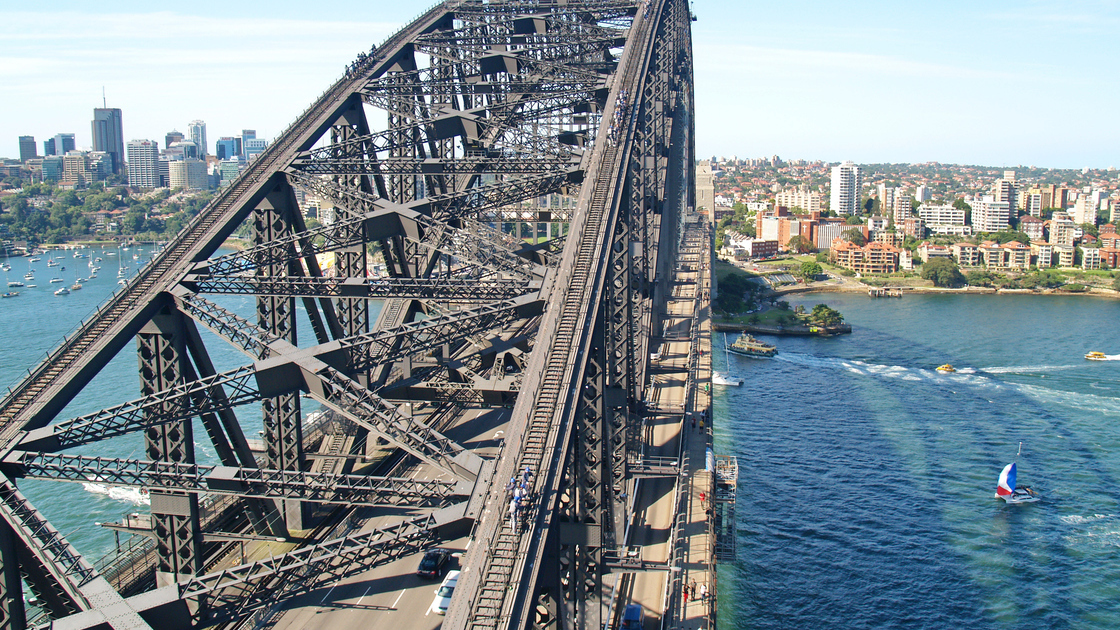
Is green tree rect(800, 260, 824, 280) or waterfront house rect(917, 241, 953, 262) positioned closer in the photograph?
green tree rect(800, 260, 824, 280)

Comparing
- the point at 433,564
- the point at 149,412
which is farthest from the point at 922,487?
the point at 149,412

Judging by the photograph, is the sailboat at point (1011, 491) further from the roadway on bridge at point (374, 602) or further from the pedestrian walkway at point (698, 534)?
the roadway on bridge at point (374, 602)

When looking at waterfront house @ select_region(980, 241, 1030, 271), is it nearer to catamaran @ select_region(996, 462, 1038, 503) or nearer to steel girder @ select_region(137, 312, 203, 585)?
catamaran @ select_region(996, 462, 1038, 503)

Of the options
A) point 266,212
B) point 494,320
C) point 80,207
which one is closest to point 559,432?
point 494,320

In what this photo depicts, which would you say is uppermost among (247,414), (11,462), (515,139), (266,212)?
(515,139)

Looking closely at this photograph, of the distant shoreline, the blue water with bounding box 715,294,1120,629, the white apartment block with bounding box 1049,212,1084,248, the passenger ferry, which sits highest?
the white apartment block with bounding box 1049,212,1084,248

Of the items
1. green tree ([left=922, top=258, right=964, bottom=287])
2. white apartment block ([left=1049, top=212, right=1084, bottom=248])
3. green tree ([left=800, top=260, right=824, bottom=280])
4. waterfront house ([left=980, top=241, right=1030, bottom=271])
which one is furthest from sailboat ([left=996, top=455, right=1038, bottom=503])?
white apartment block ([left=1049, top=212, right=1084, bottom=248])

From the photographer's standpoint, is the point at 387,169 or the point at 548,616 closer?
the point at 548,616

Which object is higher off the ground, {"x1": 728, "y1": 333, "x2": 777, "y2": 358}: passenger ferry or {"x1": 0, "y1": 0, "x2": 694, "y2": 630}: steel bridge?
{"x1": 0, "y1": 0, "x2": 694, "y2": 630}: steel bridge

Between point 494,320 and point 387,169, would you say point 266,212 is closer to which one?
point 387,169
